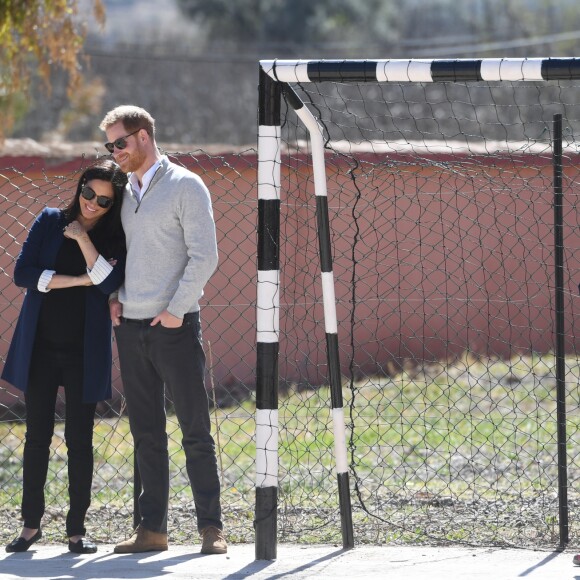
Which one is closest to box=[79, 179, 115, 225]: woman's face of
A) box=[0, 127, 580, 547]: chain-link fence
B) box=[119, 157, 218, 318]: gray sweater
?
box=[119, 157, 218, 318]: gray sweater

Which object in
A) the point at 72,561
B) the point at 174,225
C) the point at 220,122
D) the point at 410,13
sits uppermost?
the point at 410,13

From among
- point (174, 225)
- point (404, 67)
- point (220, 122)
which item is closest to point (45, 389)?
point (174, 225)

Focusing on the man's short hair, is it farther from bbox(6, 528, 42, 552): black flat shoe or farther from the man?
bbox(6, 528, 42, 552): black flat shoe

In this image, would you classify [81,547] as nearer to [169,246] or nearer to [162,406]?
[162,406]

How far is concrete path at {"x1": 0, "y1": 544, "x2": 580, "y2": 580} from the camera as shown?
4.55m

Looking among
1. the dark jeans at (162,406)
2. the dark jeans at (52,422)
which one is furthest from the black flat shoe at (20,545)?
the dark jeans at (162,406)

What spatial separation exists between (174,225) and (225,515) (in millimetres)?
1882

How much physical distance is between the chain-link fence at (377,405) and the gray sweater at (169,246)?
88 centimetres

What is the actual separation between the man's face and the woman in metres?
0.14

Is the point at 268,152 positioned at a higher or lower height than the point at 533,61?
lower

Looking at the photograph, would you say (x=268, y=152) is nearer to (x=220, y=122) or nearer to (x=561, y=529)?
(x=561, y=529)

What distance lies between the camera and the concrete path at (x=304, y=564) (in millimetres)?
4547

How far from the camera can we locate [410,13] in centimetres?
3366

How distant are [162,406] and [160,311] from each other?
18.8 inches
